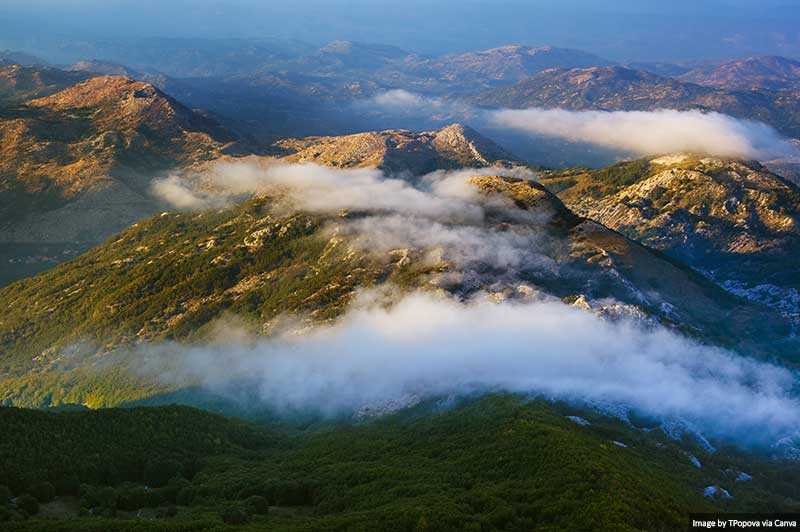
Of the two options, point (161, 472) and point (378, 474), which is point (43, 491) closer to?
point (161, 472)

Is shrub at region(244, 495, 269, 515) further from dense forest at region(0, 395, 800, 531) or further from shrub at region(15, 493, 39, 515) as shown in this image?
shrub at region(15, 493, 39, 515)

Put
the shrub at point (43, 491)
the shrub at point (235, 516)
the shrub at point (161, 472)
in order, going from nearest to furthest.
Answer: the shrub at point (235, 516) < the shrub at point (43, 491) < the shrub at point (161, 472)

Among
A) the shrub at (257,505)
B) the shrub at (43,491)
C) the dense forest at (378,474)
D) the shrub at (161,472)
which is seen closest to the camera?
the dense forest at (378,474)

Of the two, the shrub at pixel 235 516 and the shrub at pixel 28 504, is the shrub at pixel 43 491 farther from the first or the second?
the shrub at pixel 235 516

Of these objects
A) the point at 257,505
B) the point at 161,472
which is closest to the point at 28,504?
the point at 161,472

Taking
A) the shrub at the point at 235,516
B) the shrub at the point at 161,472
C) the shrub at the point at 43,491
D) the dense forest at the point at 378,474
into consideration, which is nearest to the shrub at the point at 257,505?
the dense forest at the point at 378,474

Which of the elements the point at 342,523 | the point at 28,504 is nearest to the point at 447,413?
the point at 342,523

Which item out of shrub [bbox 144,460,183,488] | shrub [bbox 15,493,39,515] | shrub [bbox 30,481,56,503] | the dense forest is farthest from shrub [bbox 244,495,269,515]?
shrub [bbox 15,493,39,515]

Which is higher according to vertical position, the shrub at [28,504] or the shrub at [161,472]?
the shrub at [28,504]

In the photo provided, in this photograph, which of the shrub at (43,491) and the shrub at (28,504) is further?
the shrub at (43,491)
